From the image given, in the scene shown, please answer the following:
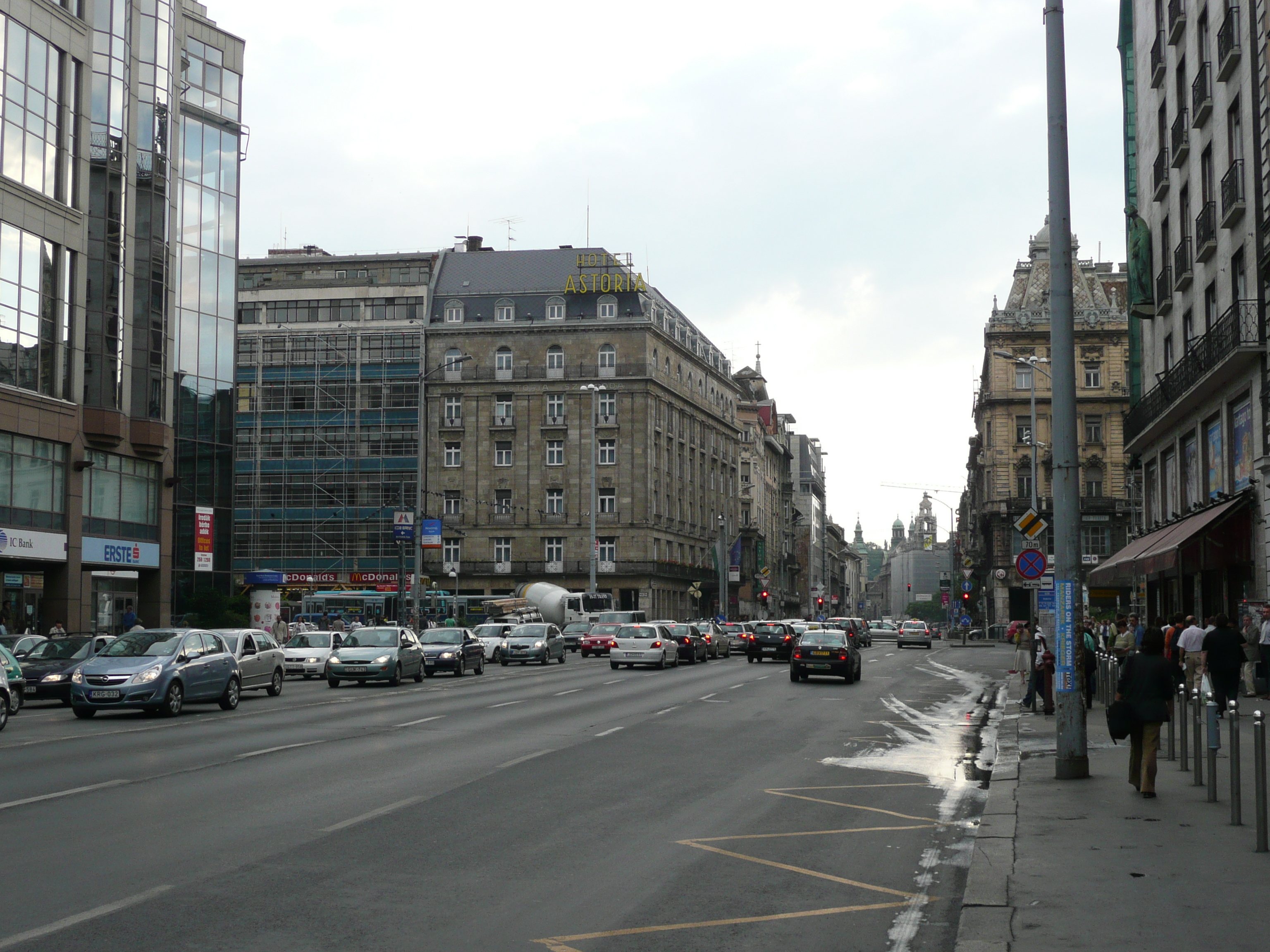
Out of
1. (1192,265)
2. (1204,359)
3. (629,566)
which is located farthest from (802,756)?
(629,566)

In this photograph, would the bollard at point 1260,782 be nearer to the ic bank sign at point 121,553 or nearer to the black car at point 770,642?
the ic bank sign at point 121,553

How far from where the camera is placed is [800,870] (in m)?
9.35

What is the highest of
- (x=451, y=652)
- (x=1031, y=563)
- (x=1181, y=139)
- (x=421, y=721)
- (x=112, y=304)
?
(x=1181, y=139)

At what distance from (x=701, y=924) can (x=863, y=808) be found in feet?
16.9

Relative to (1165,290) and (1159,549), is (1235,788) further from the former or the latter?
(1165,290)

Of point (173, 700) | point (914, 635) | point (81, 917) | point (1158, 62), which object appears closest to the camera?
point (81, 917)

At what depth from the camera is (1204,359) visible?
3116 cm

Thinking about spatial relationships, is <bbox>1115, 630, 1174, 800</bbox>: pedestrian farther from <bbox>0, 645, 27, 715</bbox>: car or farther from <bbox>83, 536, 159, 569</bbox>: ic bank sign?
<bbox>83, 536, 159, 569</bbox>: ic bank sign

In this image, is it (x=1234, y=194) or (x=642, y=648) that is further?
(x=642, y=648)

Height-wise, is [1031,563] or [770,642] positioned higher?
[1031,563]

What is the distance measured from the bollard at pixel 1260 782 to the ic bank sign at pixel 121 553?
130 feet

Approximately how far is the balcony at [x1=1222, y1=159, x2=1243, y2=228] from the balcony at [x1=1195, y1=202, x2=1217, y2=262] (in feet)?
3.86

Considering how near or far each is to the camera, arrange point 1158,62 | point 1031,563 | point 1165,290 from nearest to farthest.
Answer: point 1031,563 < point 1165,290 < point 1158,62

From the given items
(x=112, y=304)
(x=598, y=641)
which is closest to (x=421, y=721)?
(x=112, y=304)
